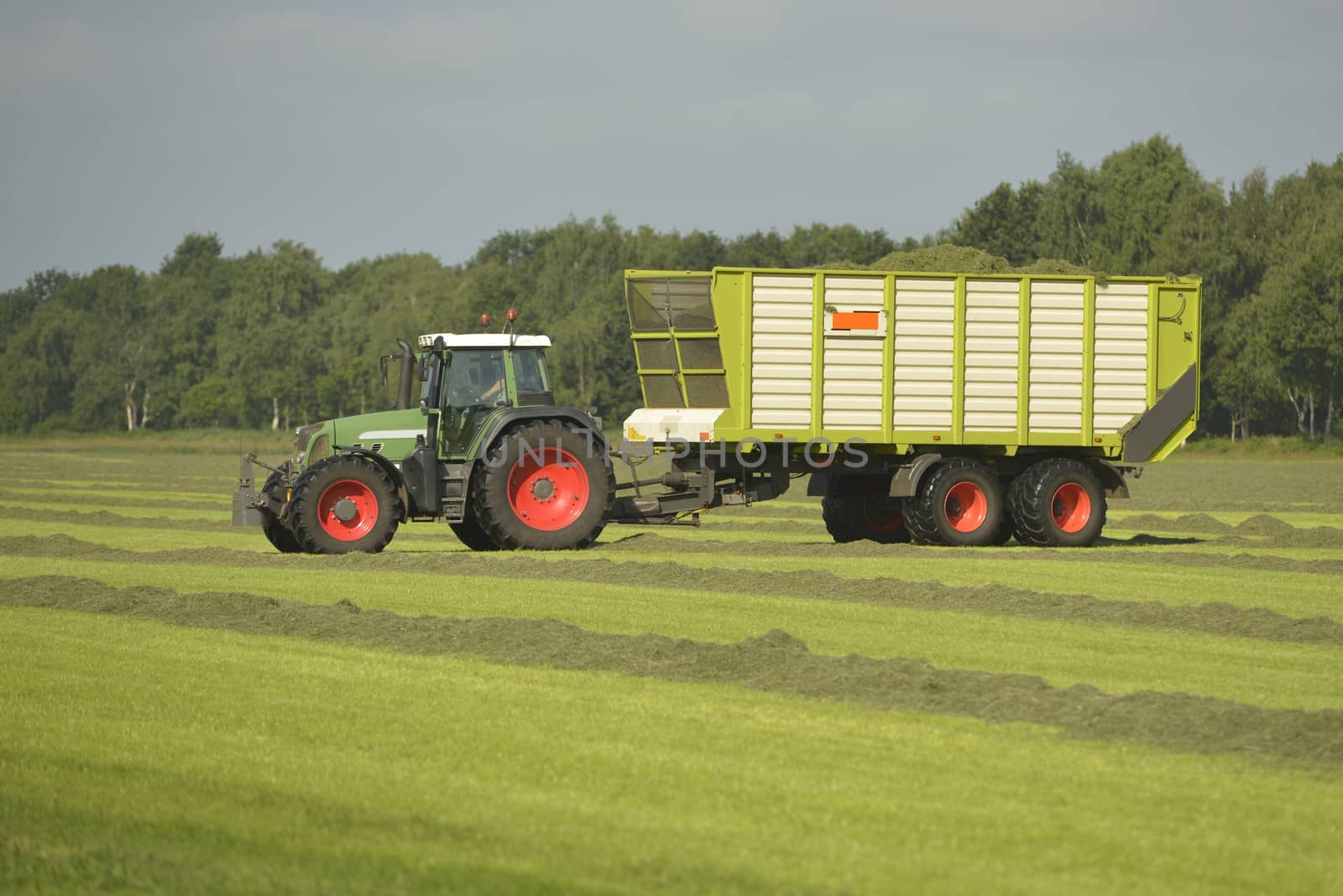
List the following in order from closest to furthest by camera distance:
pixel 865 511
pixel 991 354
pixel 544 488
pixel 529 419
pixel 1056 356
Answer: pixel 529 419
pixel 544 488
pixel 991 354
pixel 1056 356
pixel 865 511

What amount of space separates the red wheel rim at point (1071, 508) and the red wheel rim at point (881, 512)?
2.25 meters

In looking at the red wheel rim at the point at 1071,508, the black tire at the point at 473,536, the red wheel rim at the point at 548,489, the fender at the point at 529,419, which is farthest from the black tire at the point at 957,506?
the black tire at the point at 473,536

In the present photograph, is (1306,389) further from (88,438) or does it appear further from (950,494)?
(88,438)

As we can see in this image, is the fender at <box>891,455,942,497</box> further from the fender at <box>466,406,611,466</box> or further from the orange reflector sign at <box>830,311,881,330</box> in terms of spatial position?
the fender at <box>466,406,611,466</box>

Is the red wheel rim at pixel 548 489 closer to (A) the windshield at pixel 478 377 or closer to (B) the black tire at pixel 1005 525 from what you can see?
(A) the windshield at pixel 478 377

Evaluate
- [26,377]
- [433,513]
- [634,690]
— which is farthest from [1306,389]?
A: [26,377]

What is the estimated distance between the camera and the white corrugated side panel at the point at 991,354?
23.0 m

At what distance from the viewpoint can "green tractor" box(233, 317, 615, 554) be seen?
69.1 ft

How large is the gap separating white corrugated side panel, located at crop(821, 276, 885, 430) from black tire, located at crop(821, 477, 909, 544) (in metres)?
2.05

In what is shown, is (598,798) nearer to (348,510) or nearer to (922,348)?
(348,510)

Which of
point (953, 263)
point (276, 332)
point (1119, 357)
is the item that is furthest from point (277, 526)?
point (276, 332)

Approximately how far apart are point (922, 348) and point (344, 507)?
7.85 metres

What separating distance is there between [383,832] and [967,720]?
13.0 feet

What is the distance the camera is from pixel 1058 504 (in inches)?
931
